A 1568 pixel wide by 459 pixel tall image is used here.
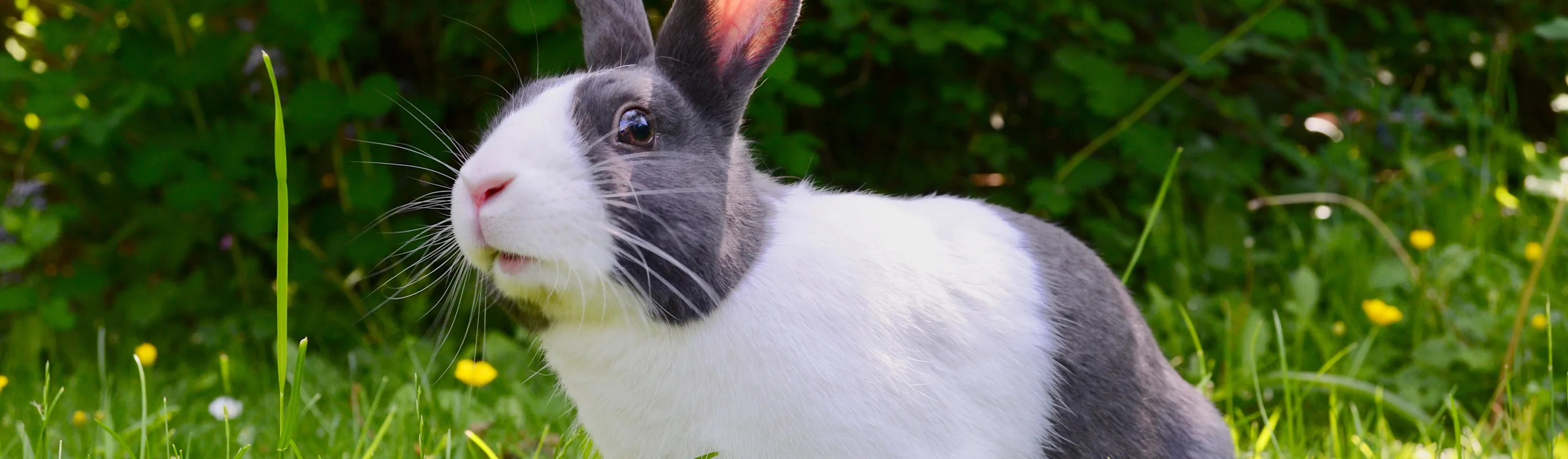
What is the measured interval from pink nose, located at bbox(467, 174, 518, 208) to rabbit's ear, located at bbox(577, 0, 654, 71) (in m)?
0.38

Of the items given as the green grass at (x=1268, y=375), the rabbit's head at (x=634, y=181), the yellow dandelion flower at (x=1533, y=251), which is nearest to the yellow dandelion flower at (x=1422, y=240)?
the green grass at (x=1268, y=375)

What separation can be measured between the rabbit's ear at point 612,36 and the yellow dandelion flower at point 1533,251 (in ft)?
8.13

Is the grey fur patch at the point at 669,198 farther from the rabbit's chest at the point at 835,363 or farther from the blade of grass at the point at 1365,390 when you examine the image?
the blade of grass at the point at 1365,390

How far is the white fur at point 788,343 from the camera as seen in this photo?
1.57 m

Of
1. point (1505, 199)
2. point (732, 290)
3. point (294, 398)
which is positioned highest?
point (732, 290)

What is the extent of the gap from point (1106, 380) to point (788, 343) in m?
0.57

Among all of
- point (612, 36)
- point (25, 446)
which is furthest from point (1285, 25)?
point (25, 446)

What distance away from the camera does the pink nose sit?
1514 millimetres

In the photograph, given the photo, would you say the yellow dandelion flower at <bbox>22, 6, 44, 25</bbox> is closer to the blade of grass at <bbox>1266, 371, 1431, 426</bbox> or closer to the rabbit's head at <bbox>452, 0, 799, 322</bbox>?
the rabbit's head at <bbox>452, 0, 799, 322</bbox>

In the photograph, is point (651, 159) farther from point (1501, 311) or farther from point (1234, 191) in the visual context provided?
point (1234, 191)

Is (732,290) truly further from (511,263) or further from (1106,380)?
(1106,380)

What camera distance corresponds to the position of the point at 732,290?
1674mm

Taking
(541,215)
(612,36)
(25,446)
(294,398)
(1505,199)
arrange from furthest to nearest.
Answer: (1505,199), (25,446), (612,36), (294,398), (541,215)

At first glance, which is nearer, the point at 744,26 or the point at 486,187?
the point at 486,187
